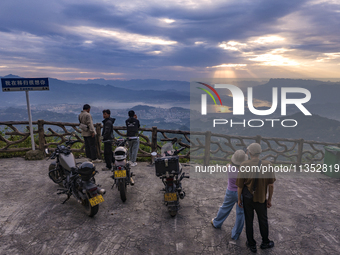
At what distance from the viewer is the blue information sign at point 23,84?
8.18 m

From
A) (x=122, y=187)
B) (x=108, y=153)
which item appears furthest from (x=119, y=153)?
(x=108, y=153)

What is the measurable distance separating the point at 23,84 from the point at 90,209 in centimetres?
664

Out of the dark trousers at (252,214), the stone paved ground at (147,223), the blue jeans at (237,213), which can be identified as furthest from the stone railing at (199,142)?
the dark trousers at (252,214)

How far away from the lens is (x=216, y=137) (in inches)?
340

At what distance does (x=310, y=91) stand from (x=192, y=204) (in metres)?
5.68

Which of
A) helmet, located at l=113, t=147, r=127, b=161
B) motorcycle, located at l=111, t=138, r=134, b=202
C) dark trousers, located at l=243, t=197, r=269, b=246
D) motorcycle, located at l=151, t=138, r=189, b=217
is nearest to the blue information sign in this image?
helmet, located at l=113, t=147, r=127, b=161

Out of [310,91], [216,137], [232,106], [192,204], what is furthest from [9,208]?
[310,91]

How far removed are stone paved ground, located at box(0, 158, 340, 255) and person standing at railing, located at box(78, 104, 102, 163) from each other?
1.88 m

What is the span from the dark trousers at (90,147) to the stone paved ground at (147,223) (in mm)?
1839

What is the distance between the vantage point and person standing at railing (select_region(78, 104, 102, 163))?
753cm

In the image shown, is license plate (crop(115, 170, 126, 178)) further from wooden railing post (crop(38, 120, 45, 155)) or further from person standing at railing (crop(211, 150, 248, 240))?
wooden railing post (crop(38, 120, 45, 155))

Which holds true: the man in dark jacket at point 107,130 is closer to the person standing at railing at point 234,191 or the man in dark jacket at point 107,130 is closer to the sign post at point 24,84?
the sign post at point 24,84

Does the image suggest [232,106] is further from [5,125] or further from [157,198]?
[5,125]

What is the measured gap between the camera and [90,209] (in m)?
4.62
